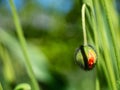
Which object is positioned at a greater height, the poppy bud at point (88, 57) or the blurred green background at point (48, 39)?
the blurred green background at point (48, 39)

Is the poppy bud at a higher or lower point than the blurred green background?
lower

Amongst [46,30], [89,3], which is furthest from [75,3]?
[89,3]

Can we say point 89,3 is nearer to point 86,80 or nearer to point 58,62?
point 86,80

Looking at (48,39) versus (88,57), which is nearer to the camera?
(88,57)

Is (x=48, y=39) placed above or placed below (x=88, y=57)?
above

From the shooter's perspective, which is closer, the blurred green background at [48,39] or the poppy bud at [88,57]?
the poppy bud at [88,57]
